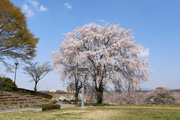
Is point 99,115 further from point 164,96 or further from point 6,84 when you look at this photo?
point 6,84

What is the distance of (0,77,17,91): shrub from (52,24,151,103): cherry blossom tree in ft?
46.2

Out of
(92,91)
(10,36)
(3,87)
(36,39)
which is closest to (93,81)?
(92,91)

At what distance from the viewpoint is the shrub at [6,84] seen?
32000 mm

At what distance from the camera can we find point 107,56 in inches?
827

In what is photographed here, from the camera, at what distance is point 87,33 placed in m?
23.3

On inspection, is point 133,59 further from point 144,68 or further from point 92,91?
point 92,91

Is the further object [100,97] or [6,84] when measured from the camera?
[6,84]

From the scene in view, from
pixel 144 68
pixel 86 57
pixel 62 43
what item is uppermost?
pixel 62 43

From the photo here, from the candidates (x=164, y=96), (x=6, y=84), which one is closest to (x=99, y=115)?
(x=164, y=96)

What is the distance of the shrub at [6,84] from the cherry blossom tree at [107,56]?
14071mm

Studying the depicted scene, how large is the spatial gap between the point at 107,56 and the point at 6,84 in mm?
22041

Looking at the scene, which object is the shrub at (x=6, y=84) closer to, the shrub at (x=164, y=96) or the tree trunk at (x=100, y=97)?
the tree trunk at (x=100, y=97)

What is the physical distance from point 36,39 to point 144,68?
1638 cm

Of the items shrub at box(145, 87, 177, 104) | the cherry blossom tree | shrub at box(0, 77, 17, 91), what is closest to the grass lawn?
the cherry blossom tree
